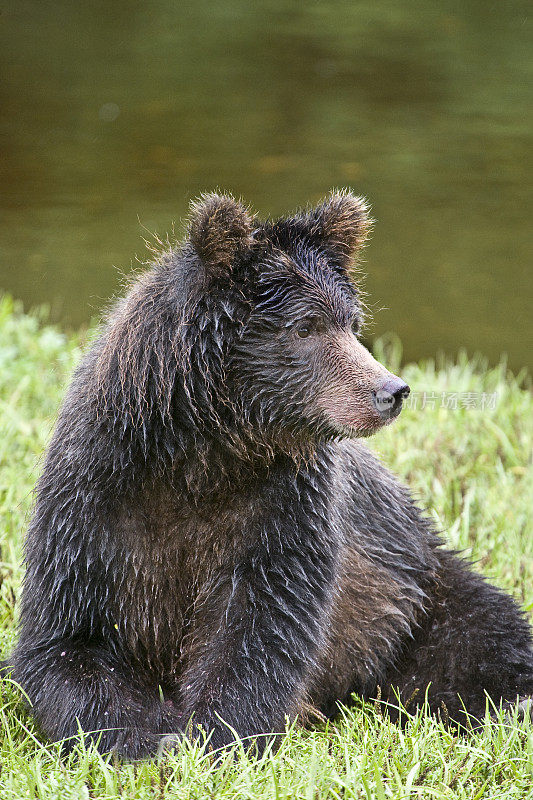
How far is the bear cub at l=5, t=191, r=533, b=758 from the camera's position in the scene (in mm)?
3457

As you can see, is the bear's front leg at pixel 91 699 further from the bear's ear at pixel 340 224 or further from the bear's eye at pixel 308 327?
the bear's ear at pixel 340 224

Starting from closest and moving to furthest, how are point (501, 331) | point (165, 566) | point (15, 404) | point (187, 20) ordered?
point (165, 566) < point (15, 404) < point (187, 20) < point (501, 331)

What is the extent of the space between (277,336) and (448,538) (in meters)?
2.31

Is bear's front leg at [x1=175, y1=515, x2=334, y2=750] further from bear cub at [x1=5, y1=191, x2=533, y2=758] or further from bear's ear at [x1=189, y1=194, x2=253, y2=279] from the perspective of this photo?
bear's ear at [x1=189, y1=194, x2=253, y2=279]

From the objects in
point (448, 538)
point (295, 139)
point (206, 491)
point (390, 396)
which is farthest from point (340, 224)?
point (295, 139)

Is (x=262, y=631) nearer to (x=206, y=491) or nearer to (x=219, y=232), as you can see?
(x=206, y=491)

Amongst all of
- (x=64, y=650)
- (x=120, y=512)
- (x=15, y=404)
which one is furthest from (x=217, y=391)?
(x=15, y=404)

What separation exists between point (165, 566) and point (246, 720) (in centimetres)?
61

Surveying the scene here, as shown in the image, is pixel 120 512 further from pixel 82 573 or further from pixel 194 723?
pixel 194 723

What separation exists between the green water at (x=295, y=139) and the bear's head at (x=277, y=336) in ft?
18.6

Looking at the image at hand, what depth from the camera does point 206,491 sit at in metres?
3.61

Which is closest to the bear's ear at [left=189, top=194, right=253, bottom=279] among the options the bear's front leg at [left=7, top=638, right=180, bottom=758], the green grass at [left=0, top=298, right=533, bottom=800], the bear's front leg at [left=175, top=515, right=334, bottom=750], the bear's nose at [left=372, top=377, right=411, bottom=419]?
the bear's nose at [left=372, top=377, right=411, bottom=419]

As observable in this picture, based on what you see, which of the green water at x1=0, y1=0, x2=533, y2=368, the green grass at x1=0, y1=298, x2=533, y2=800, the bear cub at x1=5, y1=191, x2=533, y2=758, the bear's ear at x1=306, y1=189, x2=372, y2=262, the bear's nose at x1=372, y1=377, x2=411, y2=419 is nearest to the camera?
the green grass at x1=0, y1=298, x2=533, y2=800

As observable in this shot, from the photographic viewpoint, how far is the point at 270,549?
12.0ft
